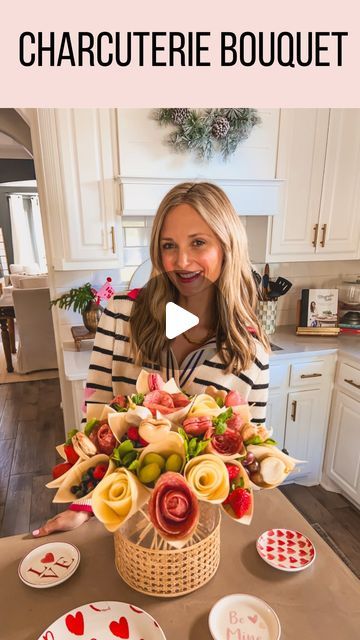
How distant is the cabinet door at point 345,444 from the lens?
2084 mm

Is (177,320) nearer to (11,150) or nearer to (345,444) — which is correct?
(345,444)

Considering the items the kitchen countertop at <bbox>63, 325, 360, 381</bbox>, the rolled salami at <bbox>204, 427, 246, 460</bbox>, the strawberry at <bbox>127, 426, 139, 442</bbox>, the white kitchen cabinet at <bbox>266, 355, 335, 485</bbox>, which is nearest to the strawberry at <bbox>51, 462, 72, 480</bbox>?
the strawberry at <bbox>127, 426, 139, 442</bbox>

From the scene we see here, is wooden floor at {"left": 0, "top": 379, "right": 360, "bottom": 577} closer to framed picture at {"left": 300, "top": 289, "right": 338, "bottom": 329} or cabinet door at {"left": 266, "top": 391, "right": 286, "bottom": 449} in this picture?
cabinet door at {"left": 266, "top": 391, "right": 286, "bottom": 449}

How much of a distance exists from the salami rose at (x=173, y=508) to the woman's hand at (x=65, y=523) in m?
0.39

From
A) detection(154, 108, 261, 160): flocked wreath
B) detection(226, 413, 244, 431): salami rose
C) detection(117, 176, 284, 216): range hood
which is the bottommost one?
detection(226, 413, 244, 431): salami rose

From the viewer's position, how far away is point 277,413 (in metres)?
2.15

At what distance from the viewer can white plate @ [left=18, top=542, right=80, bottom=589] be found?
686 mm

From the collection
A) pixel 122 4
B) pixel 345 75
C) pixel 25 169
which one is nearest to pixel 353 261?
pixel 345 75

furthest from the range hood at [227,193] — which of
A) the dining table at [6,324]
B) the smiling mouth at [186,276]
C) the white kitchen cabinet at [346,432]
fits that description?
the dining table at [6,324]

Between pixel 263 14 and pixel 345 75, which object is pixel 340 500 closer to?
pixel 345 75

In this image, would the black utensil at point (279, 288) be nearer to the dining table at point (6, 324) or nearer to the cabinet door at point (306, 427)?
the cabinet door at point (306, 427)

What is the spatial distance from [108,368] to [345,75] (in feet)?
4.19

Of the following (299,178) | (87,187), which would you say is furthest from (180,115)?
(299,178)

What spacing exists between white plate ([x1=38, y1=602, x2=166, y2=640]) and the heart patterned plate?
25cm
